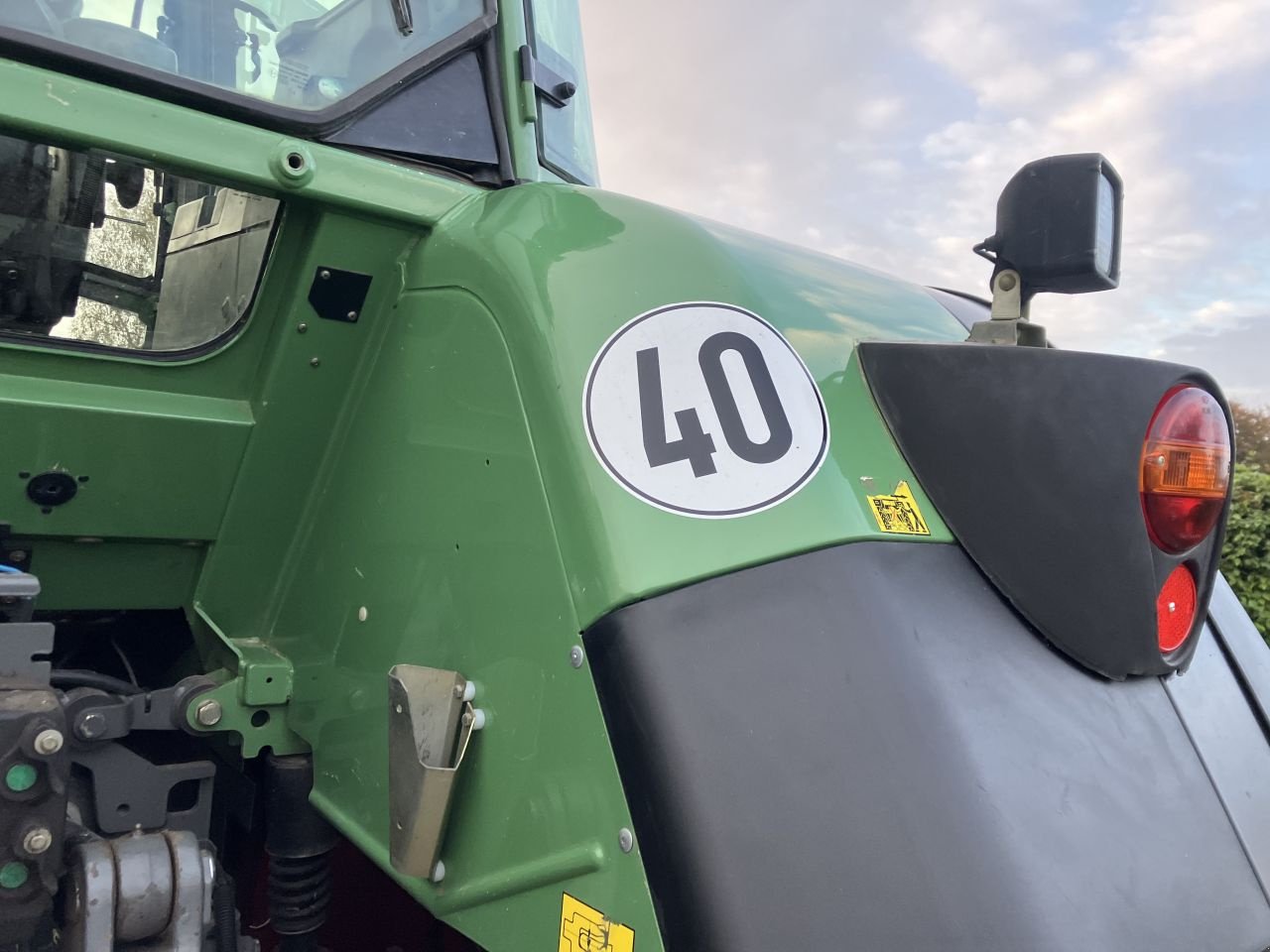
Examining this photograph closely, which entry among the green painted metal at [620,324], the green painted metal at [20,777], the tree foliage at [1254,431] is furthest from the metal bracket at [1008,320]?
the tree foliage at [1254,431]

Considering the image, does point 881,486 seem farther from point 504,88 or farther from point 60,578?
point 60,578

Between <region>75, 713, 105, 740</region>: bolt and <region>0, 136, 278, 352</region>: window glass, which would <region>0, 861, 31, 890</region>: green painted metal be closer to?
<region>75, 713, 105, 740</region>: bolt

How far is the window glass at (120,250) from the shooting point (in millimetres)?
1229

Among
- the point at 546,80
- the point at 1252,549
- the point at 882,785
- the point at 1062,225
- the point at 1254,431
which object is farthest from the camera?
the point at 1254,431

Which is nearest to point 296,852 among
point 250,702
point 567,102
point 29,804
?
point 250,702

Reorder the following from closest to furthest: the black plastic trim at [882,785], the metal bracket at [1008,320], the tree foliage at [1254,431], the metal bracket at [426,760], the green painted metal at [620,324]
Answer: the black plastic trim at [882,785]
the green painted metal at [620,324]
the metal bracket at [426,760]
the metal bracket at [1008,320]
the tree foliage at [1254,431]

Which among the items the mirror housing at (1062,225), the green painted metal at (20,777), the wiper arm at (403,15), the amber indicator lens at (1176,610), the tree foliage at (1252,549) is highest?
the wiper arm at (403,15)

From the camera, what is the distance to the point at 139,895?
116 centimetres

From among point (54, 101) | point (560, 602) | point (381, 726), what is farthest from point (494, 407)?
point (54, 101)

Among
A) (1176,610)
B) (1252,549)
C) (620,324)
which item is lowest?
(1252,549)

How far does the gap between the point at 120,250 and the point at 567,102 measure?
30.5 inches

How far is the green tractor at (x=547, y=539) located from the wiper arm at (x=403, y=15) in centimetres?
2

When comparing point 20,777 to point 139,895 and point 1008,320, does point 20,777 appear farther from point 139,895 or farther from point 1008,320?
point 1008,320

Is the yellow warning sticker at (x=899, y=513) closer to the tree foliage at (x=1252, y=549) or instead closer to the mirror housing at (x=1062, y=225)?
the mirror housing at (x=1062, y=225)
